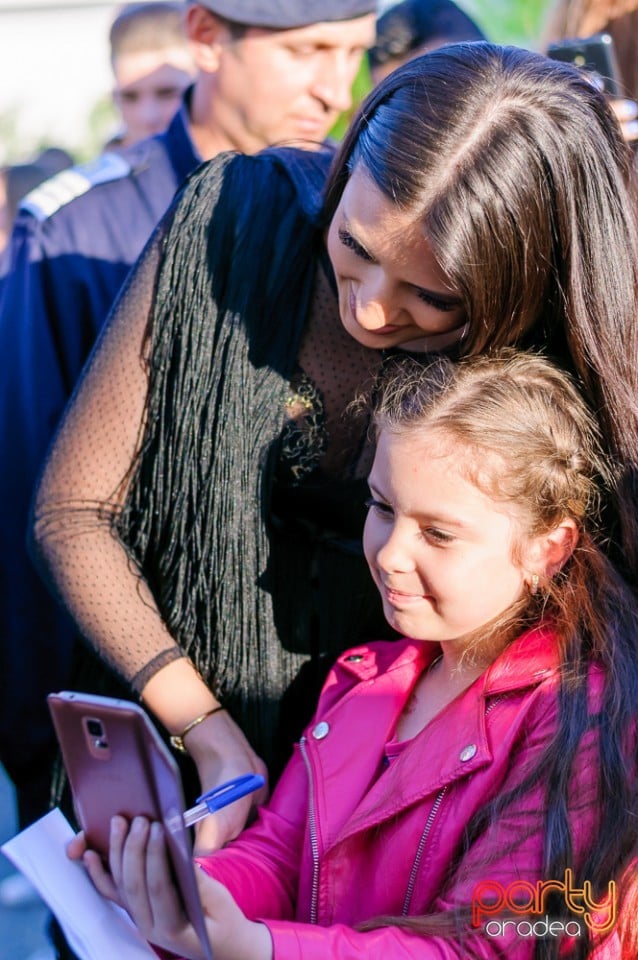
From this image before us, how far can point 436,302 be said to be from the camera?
1.41m

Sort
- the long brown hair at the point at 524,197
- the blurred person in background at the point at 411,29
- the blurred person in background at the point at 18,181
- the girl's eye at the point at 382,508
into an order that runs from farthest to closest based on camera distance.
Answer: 1. the blurred person in background at the point at 18,181
2. the blurred person in background at the point at 411,29
3. the girl's eye at the point at 382,508
4. the long brown hair at the point at 524,197

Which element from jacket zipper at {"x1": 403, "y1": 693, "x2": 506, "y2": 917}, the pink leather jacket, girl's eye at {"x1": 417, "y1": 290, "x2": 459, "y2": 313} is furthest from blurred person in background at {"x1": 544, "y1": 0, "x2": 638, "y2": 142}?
jacket zipper at {"x1": 403, "y1": 693, "x2": 506, "y2": 917}

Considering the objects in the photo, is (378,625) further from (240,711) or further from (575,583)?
(575,583)

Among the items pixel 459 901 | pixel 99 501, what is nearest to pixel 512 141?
pixel 99 501

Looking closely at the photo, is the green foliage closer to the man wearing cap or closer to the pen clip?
the man wearing cap

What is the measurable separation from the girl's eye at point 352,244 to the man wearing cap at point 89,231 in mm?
511

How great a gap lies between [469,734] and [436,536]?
0.75 ft

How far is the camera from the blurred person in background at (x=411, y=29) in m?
3.41

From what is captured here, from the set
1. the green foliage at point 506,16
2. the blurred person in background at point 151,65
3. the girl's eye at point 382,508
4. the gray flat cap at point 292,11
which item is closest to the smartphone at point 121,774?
the girl's eye at point 382,508

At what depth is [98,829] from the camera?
49.4 inches

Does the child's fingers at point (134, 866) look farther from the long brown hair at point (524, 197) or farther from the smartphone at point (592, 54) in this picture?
the smartphone at point (592, 54)

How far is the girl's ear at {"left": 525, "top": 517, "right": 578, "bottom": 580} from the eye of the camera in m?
1.46

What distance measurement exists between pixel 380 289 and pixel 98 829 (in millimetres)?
678

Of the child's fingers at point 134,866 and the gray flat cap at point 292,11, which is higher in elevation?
the gray flat cap at point 292,11
